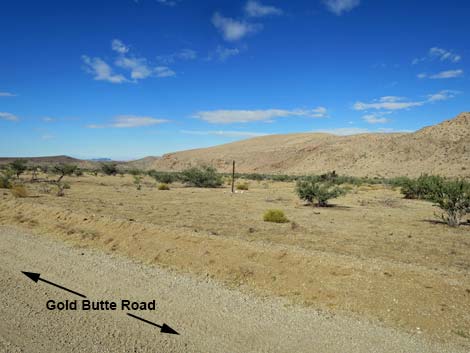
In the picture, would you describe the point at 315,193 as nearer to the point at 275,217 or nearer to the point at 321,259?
the point at 275,217

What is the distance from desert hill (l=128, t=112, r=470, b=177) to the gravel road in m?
76.7

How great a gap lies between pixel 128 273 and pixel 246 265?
3.01 m

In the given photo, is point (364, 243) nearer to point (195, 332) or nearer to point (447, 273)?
point (447, 273)

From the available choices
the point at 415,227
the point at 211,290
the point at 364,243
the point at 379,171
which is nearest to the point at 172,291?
the point at 211,290

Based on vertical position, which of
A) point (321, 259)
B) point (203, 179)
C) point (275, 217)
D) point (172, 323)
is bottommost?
point (172, 323)

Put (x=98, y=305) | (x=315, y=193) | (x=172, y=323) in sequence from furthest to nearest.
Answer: (x=315, y=193) → (x=98, y=305) → (x=172, y=323)

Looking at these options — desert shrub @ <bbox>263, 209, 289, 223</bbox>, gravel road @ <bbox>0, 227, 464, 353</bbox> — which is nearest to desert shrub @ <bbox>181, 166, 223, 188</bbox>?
desert shrub @ <bbox>263, 209, 289, 223</bbox>

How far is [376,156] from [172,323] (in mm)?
102998

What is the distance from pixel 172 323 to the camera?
6.26 meters

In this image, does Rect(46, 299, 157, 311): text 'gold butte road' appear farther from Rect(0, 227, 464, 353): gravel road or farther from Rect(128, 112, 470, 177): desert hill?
Rect(128, 112, 470, 177): desert hill

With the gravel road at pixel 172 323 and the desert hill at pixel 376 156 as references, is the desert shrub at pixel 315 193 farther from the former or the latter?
the desert hill at pixel 376 156

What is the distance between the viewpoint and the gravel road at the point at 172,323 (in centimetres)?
552

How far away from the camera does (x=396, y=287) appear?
7902 millimetres

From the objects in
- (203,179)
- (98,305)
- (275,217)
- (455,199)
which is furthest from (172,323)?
(203,179)
